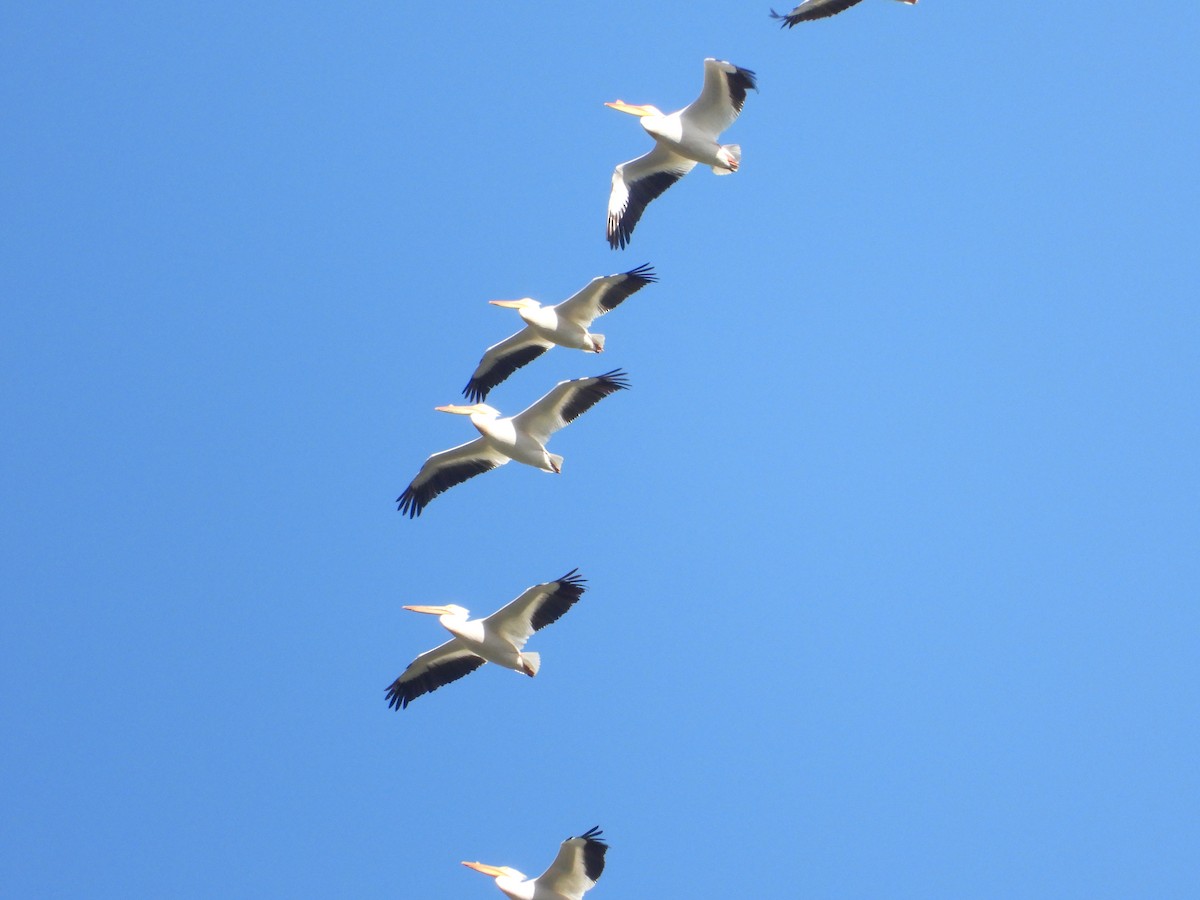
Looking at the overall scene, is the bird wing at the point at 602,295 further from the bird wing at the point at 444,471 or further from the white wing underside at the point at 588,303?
the bird wing at the point at 444,471

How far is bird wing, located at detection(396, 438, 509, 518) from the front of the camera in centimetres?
1686

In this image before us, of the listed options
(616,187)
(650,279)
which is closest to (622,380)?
(650,279)

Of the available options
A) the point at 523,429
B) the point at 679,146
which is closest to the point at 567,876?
the point at 523,429

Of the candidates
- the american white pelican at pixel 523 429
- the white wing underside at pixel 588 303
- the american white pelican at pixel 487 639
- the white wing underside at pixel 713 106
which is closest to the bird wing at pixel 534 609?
the american white pelican at pixel 487 639

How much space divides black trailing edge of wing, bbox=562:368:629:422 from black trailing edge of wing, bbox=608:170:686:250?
1.37m

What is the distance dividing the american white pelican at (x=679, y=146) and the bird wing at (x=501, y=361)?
1342 mm

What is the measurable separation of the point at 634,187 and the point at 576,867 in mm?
6421

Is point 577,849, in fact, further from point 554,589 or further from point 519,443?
point 519,443

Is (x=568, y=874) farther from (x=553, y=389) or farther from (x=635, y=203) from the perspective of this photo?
(x=635, y=203)

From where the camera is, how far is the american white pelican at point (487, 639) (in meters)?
15.0

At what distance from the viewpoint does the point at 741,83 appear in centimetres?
1563

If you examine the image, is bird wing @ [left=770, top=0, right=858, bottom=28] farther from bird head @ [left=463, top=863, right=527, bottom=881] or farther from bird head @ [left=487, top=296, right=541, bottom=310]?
bird head @ [left=463, top=863, right=527, bottom=881]

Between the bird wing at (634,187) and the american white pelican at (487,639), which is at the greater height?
the bird wing at (634,187)

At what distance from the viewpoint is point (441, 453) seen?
1681cm
